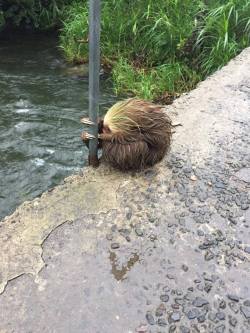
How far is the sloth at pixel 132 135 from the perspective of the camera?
2752mm

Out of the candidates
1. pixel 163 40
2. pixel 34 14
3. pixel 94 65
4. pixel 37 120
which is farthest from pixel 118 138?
pixel 34 14

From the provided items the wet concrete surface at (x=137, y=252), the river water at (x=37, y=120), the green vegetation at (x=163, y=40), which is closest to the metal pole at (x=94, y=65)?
the wet concrete surface at (x=137, y=252)

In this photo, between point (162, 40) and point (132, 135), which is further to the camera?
point (162, 40)

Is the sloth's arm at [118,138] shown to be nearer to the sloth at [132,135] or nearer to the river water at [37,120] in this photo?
the sloth at [132,135]

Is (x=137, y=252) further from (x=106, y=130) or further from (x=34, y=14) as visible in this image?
(x=34, y=14)

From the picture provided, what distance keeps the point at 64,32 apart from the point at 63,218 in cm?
541

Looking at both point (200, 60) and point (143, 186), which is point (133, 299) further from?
point (200, 60)

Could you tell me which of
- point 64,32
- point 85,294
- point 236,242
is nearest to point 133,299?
point 85,294

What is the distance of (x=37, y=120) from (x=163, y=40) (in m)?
2.21

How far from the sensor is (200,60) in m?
5.86

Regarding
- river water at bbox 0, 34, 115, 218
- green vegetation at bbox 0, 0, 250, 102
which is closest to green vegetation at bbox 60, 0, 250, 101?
green vegetation at bbox 0, 0, 250, 102

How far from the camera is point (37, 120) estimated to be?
4855 millimetres

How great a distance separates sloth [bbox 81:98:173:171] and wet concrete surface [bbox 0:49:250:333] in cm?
10

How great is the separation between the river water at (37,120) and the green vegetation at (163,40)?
0.38 meters
